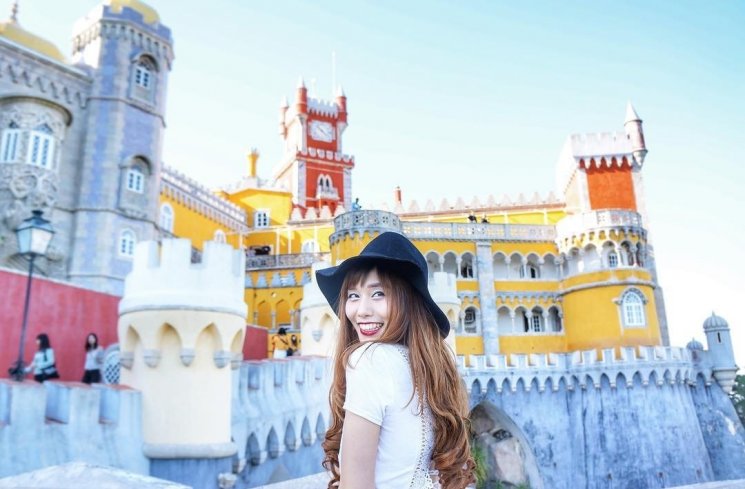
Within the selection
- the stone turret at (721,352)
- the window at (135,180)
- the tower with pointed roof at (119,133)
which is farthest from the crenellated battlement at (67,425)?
the stone turret at (721,352)

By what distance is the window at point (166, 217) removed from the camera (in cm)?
3090

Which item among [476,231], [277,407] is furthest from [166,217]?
[277,407]

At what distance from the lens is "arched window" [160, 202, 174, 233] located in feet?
101

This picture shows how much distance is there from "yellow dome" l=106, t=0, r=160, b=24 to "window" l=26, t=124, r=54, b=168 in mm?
6735

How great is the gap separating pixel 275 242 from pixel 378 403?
37627 millimetres

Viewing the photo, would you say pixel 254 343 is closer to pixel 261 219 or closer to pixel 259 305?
pixel 259 305

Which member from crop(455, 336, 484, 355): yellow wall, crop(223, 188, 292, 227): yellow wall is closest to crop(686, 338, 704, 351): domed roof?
crop(455, 336, 484, 355): yellow wall

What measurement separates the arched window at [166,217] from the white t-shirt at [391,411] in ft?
99.1

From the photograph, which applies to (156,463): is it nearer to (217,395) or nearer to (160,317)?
(217,395)

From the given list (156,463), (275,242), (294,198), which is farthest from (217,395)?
(294,198)

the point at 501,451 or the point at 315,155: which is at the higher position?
the point at 315,155

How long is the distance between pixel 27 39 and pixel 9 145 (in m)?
5.46

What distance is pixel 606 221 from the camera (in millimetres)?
30469

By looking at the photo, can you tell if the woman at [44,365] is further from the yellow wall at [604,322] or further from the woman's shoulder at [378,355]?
the yellow wall at [604,322]
